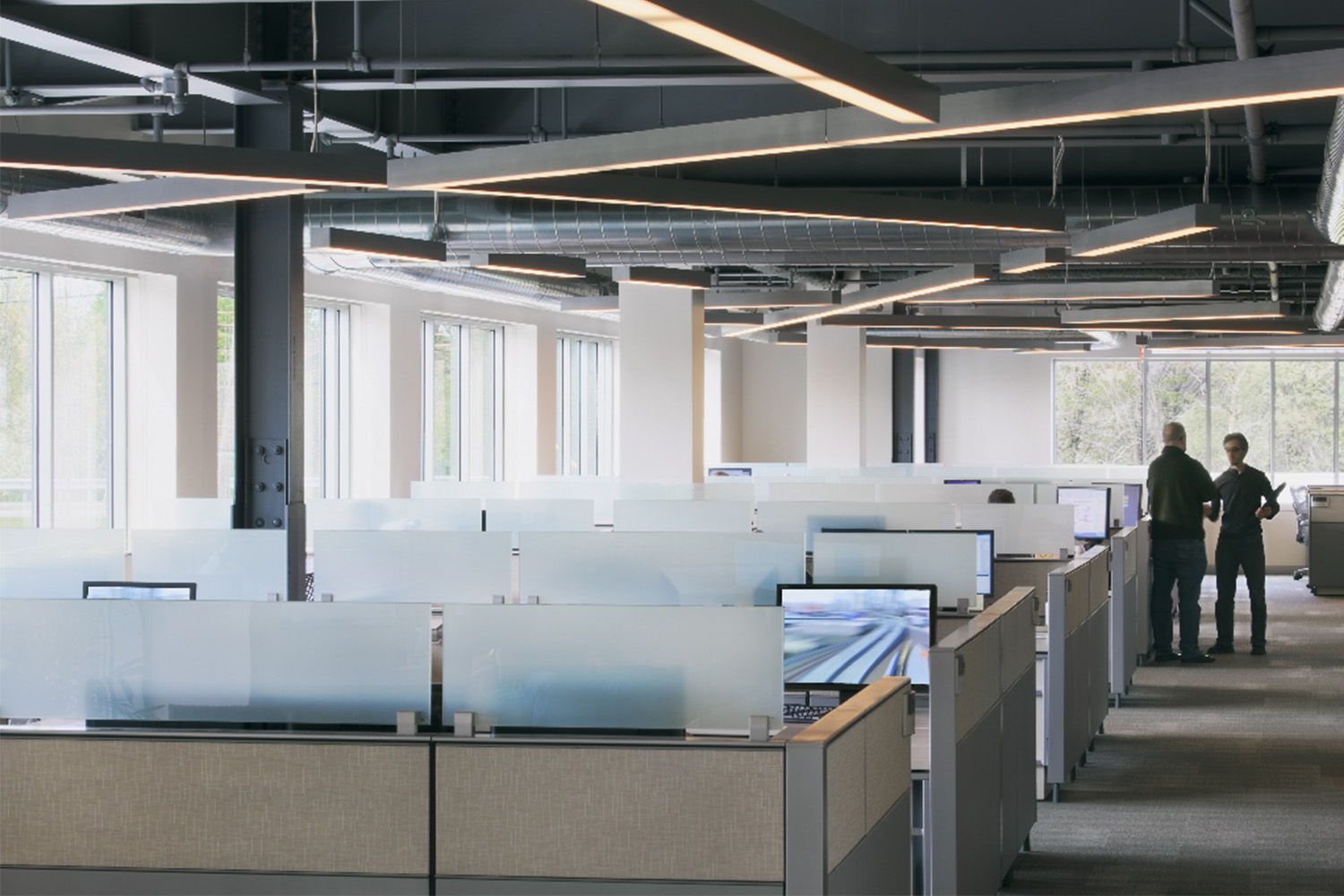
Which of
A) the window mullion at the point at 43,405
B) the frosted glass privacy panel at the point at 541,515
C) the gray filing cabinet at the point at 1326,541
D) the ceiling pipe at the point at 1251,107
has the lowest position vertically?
the gray filing cabinet at the point at 1326,541

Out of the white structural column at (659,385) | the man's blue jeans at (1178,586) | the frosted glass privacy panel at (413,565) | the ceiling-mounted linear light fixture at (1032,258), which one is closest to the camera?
the frosted glass privacy panel at (413,565)

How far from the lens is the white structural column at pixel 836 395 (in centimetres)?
1775

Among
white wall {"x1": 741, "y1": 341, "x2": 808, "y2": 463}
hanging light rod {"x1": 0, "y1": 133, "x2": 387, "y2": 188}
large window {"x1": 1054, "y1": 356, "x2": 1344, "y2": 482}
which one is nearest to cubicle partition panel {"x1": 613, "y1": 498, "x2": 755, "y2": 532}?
hanging light rod {"x1": 0, "y1": 133, "x2": 387, "y2": 188}

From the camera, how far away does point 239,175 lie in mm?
5027

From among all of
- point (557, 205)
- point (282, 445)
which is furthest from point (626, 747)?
point (557, 205)

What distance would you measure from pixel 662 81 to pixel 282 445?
2829mm

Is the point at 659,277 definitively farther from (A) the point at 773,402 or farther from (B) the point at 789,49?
(A) the point at 773,402

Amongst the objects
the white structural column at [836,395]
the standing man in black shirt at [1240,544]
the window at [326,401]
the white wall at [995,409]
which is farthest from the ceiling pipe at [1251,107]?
the white wall at [995,409]

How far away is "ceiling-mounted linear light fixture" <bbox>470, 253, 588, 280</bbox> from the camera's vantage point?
8.38 meters

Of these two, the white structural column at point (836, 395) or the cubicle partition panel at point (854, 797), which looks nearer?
the cubicle partition panel at point (854, 797)

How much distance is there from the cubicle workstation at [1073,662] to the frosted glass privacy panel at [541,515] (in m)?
3.11

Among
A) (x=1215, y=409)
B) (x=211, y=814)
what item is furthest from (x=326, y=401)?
(x=1215, y=409)

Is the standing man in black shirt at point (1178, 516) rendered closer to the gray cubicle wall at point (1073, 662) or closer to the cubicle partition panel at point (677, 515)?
the gray cubicle wall at point (1073, 662)

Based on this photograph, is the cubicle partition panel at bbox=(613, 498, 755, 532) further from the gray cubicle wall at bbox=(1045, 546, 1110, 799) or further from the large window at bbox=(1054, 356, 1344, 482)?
the large window at bbox=(1054, 356, 1344, 482)
